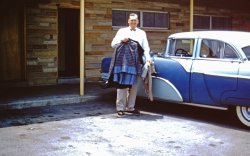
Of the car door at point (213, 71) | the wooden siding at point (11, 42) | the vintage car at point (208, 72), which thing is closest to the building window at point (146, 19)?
the wooden siding at point (11, 42)

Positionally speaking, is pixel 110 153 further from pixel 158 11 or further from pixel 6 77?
pixel 158 11

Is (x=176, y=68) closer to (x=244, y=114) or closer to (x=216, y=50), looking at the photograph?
(x=216, y=50)

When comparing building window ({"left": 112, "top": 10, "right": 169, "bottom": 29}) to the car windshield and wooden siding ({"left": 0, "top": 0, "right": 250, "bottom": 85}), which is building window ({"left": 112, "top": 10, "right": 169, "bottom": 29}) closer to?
wooden siding ({"left": 0, "top": 0, "right": 250, "bottom": 85})

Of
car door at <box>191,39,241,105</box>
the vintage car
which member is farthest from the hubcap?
car door at <box>191,39,241,105</box>

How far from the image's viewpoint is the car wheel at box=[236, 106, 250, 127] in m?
7.05

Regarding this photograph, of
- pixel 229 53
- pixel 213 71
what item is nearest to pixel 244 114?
pixel 213 71

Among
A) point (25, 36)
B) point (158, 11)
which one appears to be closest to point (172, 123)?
point (25, 36)

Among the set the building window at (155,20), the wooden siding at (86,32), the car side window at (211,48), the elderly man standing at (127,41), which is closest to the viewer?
the car side window at (211,48)

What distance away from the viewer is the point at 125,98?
26.5 feet

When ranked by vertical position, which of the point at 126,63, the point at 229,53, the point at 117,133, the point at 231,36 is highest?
the point at 231,36

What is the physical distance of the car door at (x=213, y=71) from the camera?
7039 millimetres

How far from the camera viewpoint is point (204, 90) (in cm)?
738

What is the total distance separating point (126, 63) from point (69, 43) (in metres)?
4.87

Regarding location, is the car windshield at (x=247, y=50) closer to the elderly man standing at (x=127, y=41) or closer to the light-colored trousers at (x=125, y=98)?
the elderly man standing at (x=127, y=41)
